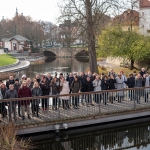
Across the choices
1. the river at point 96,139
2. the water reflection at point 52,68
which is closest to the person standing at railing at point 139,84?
the river at point 96,139

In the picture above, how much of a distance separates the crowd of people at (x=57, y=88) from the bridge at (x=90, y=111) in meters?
0.06

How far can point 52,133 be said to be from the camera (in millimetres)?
10797

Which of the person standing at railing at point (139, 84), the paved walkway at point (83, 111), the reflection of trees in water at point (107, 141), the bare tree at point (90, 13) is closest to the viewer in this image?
the reflection of trees in water at point (107, 141)

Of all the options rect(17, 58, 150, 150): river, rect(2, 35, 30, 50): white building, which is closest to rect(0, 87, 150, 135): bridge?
rect(17, 58, 150, 150): river

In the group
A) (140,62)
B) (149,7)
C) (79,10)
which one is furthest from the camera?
(149,7)

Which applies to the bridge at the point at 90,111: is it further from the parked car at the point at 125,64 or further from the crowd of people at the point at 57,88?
the parked car at the point at 125,64

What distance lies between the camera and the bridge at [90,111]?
10.3 meters

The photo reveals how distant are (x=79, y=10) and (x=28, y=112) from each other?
11966 mm

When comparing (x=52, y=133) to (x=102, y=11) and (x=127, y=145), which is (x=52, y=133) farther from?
(x=102, y=11)

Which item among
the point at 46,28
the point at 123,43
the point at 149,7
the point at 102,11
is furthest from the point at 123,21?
the point at 46,28

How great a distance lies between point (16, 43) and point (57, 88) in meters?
65.1

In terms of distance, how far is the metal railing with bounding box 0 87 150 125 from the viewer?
1020cm

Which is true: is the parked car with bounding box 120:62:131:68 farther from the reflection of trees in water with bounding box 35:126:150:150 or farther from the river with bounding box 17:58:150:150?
Result: the reflection of trees in water with bounding box 35:126:150:150

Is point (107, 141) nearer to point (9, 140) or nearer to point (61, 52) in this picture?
point (9, 140)
